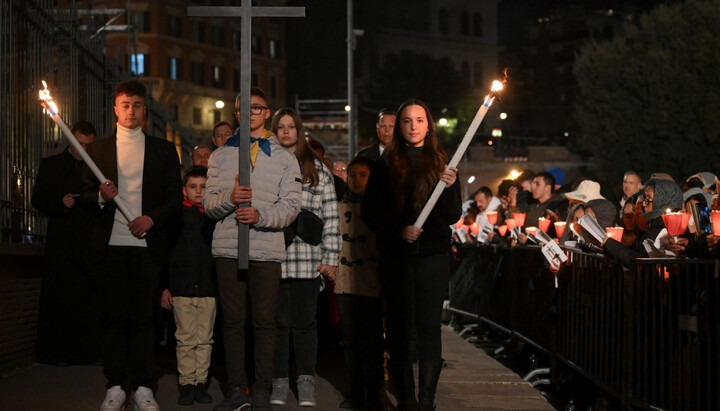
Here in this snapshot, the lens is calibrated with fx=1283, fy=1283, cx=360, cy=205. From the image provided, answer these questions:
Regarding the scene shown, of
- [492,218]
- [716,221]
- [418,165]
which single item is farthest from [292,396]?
[492,218]

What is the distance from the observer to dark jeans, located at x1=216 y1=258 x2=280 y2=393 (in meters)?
8.15

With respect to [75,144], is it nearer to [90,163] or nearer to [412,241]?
[90,163]

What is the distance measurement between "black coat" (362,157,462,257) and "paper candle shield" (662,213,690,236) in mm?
1783

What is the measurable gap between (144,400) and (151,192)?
1.37 metres

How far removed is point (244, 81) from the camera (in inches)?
316

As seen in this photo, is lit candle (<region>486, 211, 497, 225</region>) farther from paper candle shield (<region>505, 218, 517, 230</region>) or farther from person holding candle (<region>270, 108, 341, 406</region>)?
person holding candle (<region>270, 108, 341, 406</region>)

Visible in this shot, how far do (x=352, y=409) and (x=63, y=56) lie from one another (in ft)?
18.5

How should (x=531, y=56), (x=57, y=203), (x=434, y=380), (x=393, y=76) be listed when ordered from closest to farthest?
(x=434, y=380) < (x=57, y=203) < (x=393, y=76) < (x=531, y=56)

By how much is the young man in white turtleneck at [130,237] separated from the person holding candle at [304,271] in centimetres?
91

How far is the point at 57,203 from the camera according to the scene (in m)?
10.3

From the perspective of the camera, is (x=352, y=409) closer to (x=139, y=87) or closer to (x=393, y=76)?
(x=139, y=87)

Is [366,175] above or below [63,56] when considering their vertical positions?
below

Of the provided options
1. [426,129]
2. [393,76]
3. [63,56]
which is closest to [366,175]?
[426,129]

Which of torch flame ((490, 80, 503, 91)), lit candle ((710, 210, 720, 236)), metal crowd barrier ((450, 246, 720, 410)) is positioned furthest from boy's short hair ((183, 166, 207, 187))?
lit candle ((710, 210, 720, 236))
